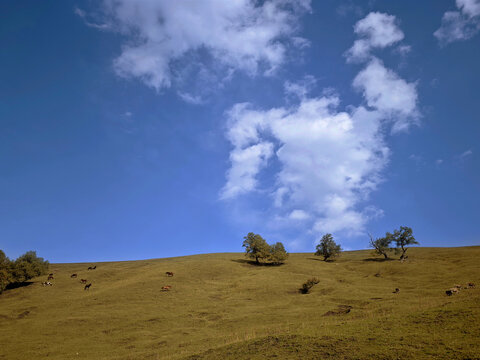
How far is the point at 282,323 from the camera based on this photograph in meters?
28.6

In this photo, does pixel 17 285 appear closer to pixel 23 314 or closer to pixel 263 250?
pixel 23 314

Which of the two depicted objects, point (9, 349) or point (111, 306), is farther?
point (111, 306)

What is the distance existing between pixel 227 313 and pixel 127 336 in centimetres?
1157

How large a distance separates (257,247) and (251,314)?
3719 centimetres

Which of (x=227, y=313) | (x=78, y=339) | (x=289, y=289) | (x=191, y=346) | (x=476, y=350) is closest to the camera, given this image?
(x=476, y=350)

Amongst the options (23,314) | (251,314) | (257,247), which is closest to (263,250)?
(257,247)

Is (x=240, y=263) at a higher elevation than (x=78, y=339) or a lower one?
higher

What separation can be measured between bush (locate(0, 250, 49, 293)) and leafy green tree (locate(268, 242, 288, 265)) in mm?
49948

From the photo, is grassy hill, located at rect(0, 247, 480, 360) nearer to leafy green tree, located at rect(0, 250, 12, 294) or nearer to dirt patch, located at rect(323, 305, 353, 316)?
dirt patch, located at rect(323, 305, 353, 316)

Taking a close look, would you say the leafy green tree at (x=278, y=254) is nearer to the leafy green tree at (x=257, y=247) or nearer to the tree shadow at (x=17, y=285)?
the leafy green tree at (x=257, y=247)

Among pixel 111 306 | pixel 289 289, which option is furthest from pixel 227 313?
pixel 111 306

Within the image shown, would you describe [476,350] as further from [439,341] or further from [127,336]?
[127,336]

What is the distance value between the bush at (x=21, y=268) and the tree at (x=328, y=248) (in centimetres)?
6594

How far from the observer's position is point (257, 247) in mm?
71000
